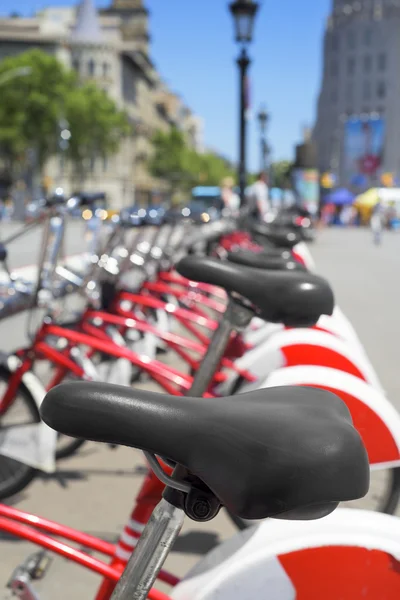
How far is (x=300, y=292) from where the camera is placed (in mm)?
2658

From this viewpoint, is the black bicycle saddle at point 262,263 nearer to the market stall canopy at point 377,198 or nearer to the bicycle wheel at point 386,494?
the bicycle wheel at point 386,494

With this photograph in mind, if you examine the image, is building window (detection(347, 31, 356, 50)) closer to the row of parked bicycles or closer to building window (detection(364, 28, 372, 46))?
building window (detection(364, 28, 372, 46))

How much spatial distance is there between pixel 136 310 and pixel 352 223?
5707 centimetres

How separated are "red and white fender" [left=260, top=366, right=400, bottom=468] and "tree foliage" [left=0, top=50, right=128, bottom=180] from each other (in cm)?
5269

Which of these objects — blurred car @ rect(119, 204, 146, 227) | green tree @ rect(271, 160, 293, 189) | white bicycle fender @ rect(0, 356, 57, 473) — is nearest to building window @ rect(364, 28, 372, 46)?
green tree @ rect(271, 160, 293, 189)

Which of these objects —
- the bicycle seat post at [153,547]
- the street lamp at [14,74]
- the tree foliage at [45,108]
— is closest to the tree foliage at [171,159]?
the tree foliage at [45,108]

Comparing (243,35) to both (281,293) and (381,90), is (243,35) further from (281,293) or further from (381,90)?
(381,90)

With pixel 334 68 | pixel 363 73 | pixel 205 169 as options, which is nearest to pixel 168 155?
pixel 205 169

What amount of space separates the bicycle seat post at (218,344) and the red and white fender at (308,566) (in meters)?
0.61

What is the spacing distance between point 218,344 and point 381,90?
11321 centimetres

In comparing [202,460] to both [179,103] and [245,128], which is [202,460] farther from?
[179,103]

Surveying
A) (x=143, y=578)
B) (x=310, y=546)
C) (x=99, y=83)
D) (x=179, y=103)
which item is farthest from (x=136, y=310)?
(x=179, y=103)

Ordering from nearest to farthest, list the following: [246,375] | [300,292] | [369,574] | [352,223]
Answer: [369,574] → [300,292] → [246,375] → [352,223]

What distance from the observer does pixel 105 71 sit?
3278 inches
